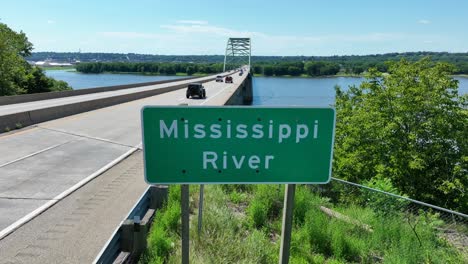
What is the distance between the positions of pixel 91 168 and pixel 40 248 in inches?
185

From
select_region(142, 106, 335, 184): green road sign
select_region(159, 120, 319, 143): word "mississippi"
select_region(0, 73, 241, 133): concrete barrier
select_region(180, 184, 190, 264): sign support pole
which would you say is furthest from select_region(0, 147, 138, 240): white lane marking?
select_region(0, 73, 241, 133): concrete barrier

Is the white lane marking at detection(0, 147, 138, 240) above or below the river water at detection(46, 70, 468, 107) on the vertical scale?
above

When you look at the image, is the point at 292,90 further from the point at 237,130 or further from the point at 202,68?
the point at 237,130

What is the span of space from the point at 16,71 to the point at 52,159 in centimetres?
3329

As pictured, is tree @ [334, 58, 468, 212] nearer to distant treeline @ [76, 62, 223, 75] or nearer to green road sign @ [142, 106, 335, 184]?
green road sign @ [142, 106, 335, 184]

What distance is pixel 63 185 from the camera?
820cm

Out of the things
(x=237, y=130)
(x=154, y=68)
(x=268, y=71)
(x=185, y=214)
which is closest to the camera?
(x=237, y=130)

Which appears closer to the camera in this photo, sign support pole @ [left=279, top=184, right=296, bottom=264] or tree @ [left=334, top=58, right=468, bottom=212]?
sign support pole @ [left=279, top=184, right=296, bottom=264]

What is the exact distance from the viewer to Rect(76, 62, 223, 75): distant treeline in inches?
6019

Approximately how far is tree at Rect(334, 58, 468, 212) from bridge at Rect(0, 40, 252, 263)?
8.62 meters

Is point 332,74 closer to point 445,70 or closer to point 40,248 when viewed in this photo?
point 445,70

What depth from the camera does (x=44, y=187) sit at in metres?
A: 8.05

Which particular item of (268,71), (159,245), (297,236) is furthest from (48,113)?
(268,71)

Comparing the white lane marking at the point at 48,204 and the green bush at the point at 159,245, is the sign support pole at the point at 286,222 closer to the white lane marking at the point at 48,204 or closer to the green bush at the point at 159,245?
the green bush at the point at 159,245
